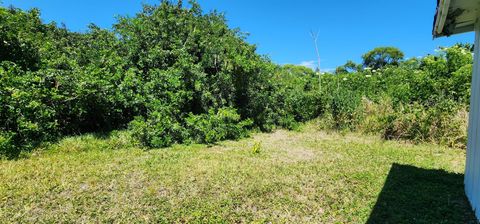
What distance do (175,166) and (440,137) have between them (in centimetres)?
573

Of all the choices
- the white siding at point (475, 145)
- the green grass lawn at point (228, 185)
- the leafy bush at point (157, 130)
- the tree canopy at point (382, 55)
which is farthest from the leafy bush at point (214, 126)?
the tree canopy at point (382, 55)

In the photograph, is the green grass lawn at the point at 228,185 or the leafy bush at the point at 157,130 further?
the leafy bush at the point at 157,130

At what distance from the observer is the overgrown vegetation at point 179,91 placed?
5965 mm

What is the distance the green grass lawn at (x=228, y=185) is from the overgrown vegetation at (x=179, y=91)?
694 mm

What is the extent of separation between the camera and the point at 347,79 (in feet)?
35.8

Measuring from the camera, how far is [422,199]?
3852 mm

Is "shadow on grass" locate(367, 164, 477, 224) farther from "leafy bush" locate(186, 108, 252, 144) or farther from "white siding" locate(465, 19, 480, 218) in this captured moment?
"leafy bush" locate(186, 108, 252, 144)

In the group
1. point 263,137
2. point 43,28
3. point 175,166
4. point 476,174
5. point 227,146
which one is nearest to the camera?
point 476,174

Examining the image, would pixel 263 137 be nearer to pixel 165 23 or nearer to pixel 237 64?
pixel 237 64

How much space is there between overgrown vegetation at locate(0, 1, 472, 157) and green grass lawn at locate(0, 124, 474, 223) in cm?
69

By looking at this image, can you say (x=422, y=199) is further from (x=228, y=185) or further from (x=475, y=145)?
(x=228, y=185)

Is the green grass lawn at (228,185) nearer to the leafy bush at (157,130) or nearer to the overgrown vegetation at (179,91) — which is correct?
the leafy bush at (157,130)

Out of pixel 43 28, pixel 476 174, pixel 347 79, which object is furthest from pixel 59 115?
pixel 347 79

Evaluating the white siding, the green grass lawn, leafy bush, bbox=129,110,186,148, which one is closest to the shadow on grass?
the green grass lawn
